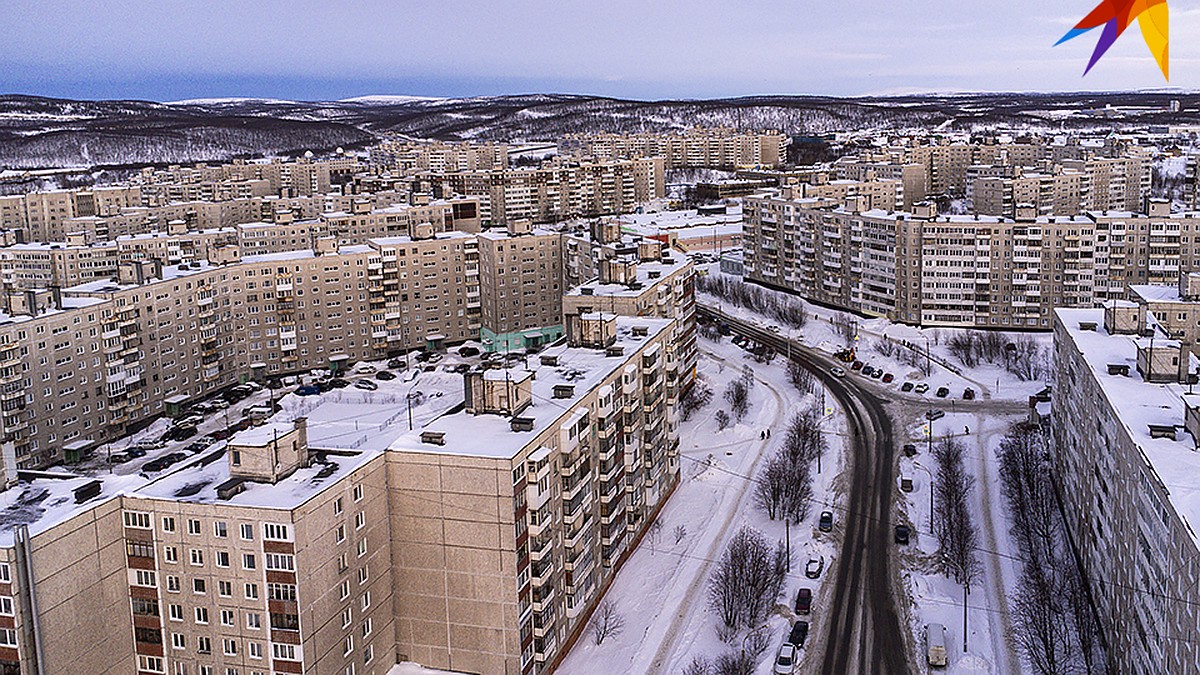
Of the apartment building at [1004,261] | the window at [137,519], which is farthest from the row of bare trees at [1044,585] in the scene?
the apartment building at [1004,261]

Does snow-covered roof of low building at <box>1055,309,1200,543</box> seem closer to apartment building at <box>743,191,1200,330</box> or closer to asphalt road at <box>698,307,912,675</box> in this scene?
asphalt road at <box>698,307,912,675</box>

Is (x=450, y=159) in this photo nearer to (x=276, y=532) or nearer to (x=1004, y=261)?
(x=1004, y=261)

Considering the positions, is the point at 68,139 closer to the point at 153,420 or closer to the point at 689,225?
the point at 689,225

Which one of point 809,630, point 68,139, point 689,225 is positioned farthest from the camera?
point 68,139

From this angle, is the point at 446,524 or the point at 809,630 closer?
the point at 446,524

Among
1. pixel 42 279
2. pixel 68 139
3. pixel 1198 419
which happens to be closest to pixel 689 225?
pixel 42 279

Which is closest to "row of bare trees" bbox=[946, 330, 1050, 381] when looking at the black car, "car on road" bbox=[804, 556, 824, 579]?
→ "car on road" bbox=[804, 556, 824, 579]
